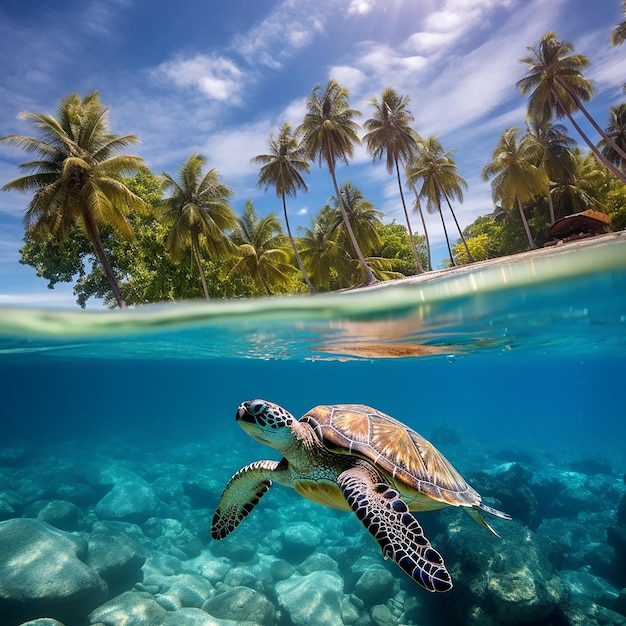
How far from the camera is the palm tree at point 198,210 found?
24.0 m

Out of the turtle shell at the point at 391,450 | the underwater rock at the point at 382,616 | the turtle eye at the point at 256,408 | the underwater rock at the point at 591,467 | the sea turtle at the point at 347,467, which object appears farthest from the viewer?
the underwater rock at the point at 591,467

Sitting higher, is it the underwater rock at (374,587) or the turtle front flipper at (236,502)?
the turtle front flipper at (236,502)

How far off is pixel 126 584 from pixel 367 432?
8.68m

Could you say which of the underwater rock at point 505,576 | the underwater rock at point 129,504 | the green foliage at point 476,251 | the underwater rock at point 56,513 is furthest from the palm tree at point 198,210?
the green foliage at point 476,251

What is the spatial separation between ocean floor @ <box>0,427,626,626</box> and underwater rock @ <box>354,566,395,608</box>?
1.0 inches

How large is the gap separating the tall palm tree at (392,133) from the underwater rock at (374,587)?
23.0 m

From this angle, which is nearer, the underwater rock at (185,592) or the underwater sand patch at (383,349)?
the underwater rock at (185,592)

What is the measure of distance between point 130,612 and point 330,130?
26.8m

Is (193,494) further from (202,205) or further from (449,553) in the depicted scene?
(202,205)

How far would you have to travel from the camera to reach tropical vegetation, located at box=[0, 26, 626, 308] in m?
19.3

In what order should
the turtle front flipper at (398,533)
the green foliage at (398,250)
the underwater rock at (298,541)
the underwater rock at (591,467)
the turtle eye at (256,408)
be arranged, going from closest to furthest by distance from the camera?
Result: the turtle front flipper at (398,533) → the turtle eye at (256,408) → the underwater rock at (298,541) → the underwater rock at (591,467) → the green foliage at (398,250)

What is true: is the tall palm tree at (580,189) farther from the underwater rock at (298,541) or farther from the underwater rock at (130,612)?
the underwater rock at (130,612)

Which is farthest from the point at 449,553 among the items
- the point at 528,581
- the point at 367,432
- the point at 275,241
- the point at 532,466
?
the point at 275,241

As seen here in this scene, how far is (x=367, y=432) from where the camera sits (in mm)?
5059
